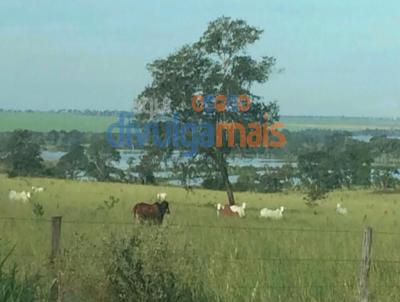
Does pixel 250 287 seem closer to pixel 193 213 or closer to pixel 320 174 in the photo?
pixel 193 213

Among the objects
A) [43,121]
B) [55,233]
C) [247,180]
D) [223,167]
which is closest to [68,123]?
[43,121]

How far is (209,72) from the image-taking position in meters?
31.9

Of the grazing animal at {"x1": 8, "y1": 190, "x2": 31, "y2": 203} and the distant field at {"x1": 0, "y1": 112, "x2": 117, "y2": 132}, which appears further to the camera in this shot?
the distant field at {"x1": 0, "y1": 112, "x2": 117, "y2": 132}

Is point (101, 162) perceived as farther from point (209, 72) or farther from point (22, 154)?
point (209, 72)

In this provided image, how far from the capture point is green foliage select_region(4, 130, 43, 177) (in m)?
55.1

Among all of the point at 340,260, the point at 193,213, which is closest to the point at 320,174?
the point at 193,213

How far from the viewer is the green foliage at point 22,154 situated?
55.1 metres

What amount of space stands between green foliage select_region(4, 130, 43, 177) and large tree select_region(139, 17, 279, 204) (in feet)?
81.9

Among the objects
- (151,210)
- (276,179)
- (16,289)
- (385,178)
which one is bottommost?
(276,179)

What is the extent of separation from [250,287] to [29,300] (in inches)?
133

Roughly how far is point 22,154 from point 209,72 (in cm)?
2704

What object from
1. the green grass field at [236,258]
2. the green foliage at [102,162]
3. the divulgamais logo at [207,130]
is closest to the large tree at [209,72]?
the divulgamais logo at [207,130]

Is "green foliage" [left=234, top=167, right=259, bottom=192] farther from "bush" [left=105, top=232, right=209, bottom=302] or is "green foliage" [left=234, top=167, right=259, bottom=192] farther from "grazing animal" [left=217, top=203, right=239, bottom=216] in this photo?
"bush" [left=105, top=232, right=209, bottom=302]

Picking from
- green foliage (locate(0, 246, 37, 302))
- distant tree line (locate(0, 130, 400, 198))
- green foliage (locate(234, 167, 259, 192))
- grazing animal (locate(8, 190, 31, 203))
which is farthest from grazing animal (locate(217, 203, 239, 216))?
green foliage (locate(234, 167, 259, 192))
